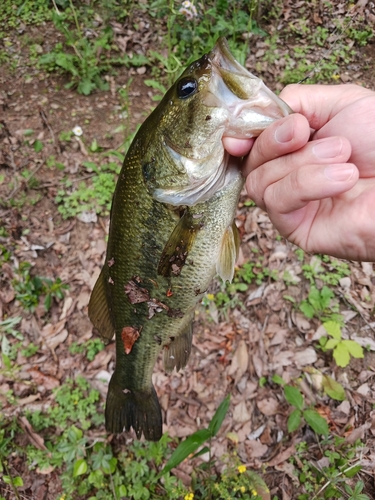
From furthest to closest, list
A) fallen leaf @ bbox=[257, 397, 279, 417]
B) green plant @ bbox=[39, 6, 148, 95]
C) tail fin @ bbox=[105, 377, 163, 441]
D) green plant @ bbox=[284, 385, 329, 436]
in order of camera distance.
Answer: green plant @ bbox=[39, 6, 148, 95]
fallen leaf @ bbox=[257, 397, 279, 417]
green plant @ bbox=[284, 385, 329, 436]
tail fin @ bbox=[105, 377, 163, 441]

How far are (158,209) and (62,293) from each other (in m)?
2.12

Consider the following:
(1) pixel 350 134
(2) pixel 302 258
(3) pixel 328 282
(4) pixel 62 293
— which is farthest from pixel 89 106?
(1) pixel 350 134

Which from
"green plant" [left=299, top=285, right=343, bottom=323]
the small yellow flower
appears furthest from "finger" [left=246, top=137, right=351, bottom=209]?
the small yellow flower

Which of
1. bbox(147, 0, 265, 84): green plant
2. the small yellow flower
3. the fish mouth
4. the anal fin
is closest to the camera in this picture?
the fish mouth

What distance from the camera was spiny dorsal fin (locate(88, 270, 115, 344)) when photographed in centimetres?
208

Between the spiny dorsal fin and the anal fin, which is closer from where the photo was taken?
the spiny dorsal fin

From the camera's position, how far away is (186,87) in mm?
1562

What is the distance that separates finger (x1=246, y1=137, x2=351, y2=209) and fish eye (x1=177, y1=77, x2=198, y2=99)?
426mm

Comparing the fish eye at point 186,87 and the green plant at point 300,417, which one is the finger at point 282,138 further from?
the green plant at point 300,417

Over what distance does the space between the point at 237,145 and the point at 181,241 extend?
0.49 m

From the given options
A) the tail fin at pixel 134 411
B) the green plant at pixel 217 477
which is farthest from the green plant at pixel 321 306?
the tail fin at pixel 134 411

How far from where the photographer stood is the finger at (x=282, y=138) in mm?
1371

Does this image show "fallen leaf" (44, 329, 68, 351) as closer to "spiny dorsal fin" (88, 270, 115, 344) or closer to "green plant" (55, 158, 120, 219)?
"green plant" (55, 158, 120, 219)

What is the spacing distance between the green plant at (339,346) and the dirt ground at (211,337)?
213 millimetres
